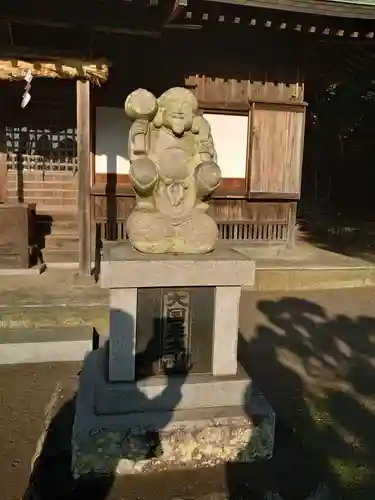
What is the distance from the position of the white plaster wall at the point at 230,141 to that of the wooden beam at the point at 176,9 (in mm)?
1928

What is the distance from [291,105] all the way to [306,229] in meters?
6.05

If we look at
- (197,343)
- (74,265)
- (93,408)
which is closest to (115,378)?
(93,408)

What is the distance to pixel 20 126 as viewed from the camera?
8.71 m

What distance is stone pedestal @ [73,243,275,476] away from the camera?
2834 mm

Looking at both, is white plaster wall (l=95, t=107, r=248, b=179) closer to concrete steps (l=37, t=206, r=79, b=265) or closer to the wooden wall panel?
the wooden wall panel

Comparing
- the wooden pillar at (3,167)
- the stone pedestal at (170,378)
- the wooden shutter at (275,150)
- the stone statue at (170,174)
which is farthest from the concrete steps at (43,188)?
the stone pedestal at (170,378)

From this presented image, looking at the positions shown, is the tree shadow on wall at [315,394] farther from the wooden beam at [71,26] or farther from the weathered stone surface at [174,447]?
the wooden beam at [71,26]

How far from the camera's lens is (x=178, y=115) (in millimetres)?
3121

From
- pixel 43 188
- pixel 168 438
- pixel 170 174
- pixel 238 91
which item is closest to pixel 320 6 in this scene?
pixel 238 91

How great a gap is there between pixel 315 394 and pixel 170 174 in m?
2.32

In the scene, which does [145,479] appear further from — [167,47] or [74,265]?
[167,47]

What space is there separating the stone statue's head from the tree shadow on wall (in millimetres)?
2355

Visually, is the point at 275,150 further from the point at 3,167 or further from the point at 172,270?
the point at 172,270

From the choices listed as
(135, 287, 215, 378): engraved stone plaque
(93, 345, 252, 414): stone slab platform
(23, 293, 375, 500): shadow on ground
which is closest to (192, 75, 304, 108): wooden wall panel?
(23, 293, 375, 500): shadow on ground
